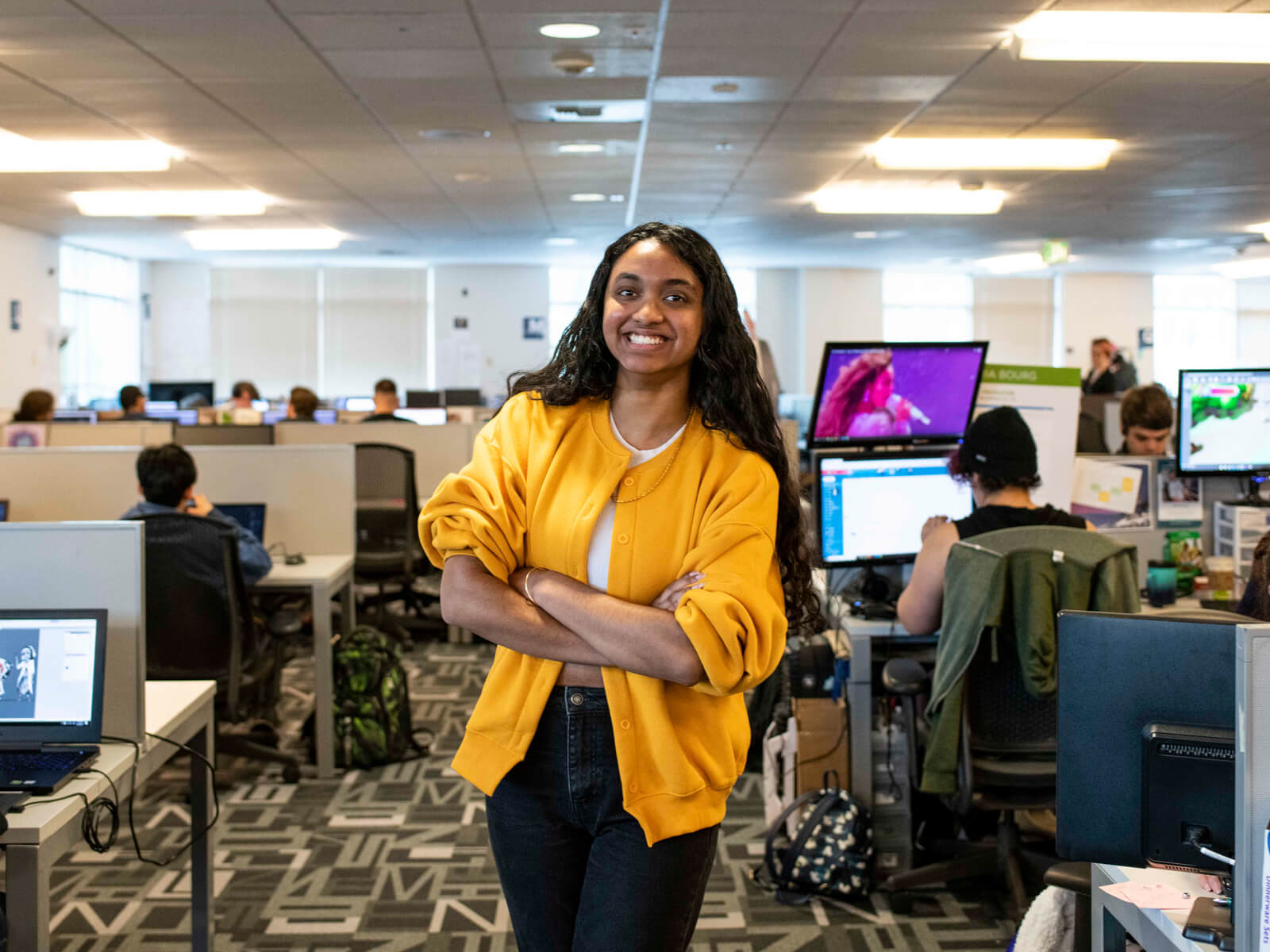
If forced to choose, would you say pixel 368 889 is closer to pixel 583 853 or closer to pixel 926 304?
pixel 583 853

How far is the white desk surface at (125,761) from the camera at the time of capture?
1.71 m

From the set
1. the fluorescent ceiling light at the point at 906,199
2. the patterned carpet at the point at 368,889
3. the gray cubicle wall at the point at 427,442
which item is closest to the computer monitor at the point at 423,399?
the gray cubicle wall at the point at 427,442

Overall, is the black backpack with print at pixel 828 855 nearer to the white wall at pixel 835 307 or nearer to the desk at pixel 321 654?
the desk at pixel 321 654

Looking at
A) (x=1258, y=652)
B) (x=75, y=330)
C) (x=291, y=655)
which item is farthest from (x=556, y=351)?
(x=75, y=330)

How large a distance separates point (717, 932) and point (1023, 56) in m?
3.60

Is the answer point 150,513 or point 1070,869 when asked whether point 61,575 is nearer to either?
point 150,513

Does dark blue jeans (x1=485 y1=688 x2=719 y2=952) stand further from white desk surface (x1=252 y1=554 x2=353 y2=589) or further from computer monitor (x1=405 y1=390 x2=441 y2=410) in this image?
computer monitor (x1=405 y1=390 x2=441 y2=410)

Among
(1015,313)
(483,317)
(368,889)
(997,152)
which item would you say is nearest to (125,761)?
(368,889)

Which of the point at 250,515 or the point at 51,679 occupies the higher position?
the point at 250,515

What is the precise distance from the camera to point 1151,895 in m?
1.38

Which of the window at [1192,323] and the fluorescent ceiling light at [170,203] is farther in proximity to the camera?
the window at [1192,323]

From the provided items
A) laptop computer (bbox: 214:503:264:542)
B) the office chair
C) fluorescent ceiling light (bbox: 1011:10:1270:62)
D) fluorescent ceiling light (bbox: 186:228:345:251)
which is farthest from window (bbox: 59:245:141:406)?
fluorescent ceiling light (bbox: 1011:10:1270:62)

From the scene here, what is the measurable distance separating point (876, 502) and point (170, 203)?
24.2ft

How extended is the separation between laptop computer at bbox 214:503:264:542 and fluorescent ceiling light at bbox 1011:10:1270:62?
11.4 ft
